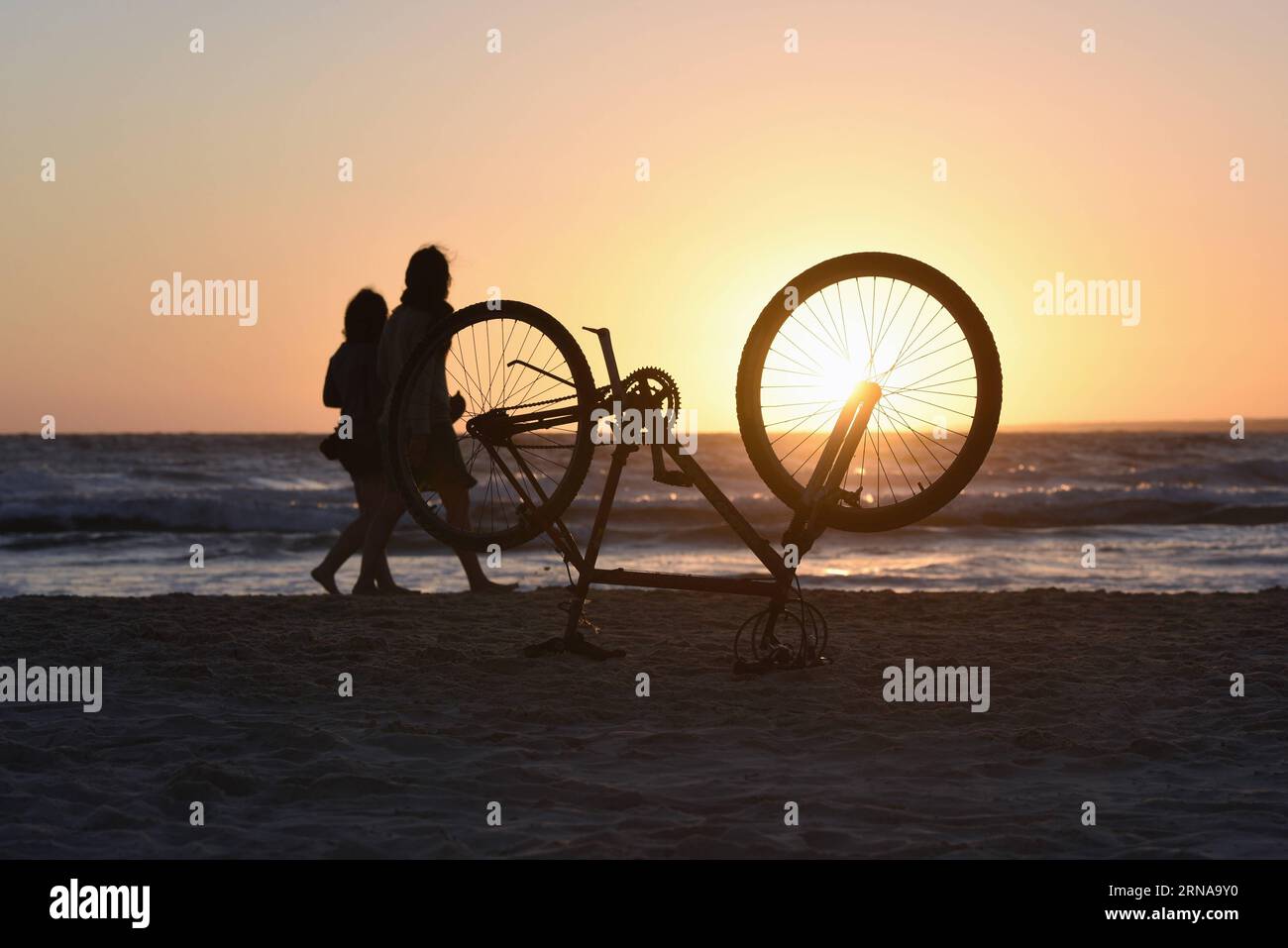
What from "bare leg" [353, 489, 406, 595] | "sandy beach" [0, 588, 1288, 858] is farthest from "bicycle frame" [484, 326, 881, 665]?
"bare leg" [353, 489, 406, 595]

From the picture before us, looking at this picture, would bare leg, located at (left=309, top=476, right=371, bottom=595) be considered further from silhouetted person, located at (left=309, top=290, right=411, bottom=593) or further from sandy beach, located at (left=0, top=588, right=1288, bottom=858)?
sandy beach, located at (left=0, top=588, right=1288, bottom=858)

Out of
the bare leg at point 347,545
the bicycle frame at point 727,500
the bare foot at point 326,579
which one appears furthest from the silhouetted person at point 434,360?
the bare foot at point 326,579

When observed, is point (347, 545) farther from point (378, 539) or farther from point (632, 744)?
→ point (632, 744)

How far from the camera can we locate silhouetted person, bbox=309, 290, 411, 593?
29.2 ft

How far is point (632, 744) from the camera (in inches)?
193

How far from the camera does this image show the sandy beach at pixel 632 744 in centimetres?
378

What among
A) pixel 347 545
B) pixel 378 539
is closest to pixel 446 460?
pixel 378 539

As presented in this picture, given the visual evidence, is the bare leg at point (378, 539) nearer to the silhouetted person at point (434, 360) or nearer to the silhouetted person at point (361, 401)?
the silhouetted person at point (361, 401)

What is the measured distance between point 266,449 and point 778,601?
5364 cm

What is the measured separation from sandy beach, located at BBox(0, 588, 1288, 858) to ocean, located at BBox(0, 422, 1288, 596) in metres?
5.96

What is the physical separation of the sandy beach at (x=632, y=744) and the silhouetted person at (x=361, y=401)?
4.27 feet

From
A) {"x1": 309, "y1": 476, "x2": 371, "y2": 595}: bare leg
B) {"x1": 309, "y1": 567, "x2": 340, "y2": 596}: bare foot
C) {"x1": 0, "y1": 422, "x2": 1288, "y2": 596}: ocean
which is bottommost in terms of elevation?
{"x1": 0, "y1": 422, "x2": 1288, "y2": 596}: ocean
